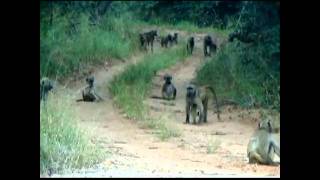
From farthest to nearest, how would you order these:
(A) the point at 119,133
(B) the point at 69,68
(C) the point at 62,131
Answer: (B) the point at 69,68 → (A) the point at 119,133 → (C) the point at 62,131

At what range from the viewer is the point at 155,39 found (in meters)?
3.88

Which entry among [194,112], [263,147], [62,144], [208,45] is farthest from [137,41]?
[263,147]

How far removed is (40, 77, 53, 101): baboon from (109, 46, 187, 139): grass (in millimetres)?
392

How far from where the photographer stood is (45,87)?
12.4 feet

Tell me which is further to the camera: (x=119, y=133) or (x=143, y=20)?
(x=143, y=20)

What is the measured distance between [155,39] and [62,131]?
0.85 meters

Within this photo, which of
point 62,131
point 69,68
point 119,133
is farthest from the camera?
point 69,68

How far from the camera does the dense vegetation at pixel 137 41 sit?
3.91m

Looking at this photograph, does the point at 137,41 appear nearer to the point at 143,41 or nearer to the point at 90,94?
the point at 143,41

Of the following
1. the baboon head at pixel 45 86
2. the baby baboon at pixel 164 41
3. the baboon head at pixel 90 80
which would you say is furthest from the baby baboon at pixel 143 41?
the baboon head at pixel 45 86

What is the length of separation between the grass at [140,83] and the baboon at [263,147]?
51cm

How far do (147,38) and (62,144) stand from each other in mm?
948
